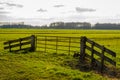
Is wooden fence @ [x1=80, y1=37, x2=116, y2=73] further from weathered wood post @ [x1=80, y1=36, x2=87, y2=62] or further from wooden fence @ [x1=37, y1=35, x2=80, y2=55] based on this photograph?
wooden fence @ [x1=37, y1=35, x2=80, y2=55]

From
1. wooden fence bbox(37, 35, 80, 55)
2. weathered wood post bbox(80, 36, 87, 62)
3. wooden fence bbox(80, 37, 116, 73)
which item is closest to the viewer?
wooden fence bbox(80, 37, 116, 73)

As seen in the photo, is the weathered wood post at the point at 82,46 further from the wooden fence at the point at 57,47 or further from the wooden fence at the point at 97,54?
the wooden fence at the point at 57,47

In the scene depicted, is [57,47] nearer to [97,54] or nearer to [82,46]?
[82,46]

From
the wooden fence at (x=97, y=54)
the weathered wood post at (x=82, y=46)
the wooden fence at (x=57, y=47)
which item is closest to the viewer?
the wooden fence at (x=97, y=54)

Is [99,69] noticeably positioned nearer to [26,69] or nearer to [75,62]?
[75,62]

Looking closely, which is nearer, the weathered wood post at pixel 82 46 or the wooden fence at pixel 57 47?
the weathered wood post at pixel 82 46

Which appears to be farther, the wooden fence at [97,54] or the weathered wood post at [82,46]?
the weathered wood post at [82,46]

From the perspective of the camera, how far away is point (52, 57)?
20.0m

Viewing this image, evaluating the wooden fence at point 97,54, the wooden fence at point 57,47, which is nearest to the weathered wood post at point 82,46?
the wooden fence at point 97,54

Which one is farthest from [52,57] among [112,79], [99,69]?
[112,79]

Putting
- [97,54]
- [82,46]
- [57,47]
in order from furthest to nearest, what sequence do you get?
[57,47] → [82,46] → [97,54]

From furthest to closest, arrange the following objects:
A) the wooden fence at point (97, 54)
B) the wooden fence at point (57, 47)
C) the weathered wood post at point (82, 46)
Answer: the wooden fence at point (57, 47)
the weathered wood post at point (82, 46)
the wooden fence at point (97, 54)

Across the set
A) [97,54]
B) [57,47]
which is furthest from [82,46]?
[57,47]

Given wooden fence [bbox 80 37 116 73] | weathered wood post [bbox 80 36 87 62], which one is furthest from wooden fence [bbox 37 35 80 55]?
wooden fence [bbox 80 37 116 73]
